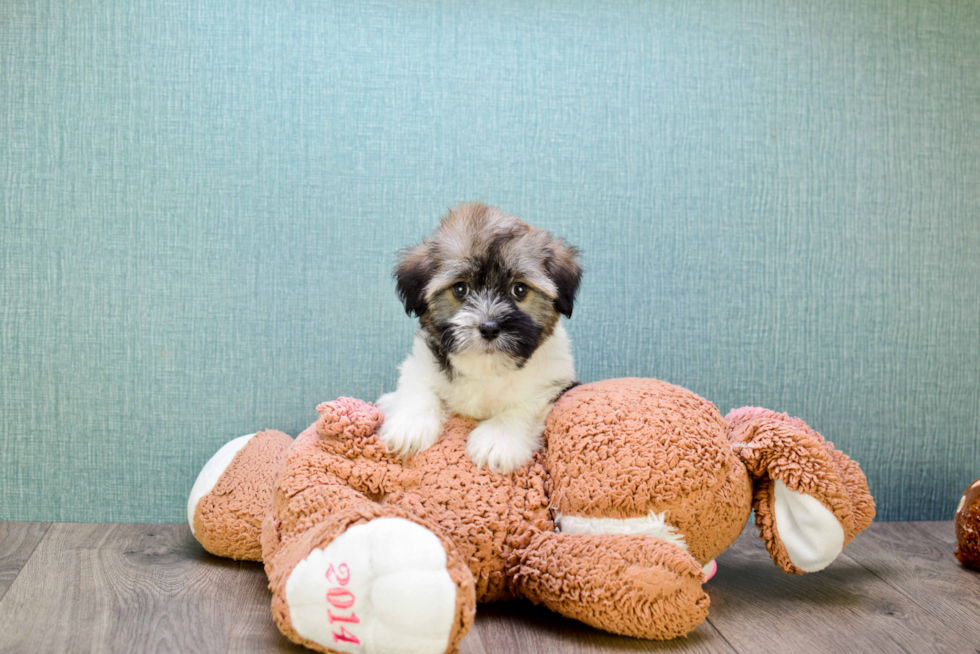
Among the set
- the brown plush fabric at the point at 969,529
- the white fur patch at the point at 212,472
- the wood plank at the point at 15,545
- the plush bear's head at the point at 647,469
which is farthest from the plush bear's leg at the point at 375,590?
the brown plush fabric at the point at 969,529

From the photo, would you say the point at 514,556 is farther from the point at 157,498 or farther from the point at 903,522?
the point at 903,522

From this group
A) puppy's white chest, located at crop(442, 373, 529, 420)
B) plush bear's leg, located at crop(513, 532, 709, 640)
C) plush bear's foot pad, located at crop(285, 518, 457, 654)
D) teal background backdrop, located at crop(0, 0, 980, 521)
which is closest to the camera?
plush bear's foot pad, located at crop(285, 518, 457, 654)

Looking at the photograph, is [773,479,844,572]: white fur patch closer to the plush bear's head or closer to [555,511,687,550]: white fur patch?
the plush bear's head

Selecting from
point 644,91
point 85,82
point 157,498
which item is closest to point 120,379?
point 157,498

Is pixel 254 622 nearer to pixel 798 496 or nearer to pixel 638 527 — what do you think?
pixel 638 527

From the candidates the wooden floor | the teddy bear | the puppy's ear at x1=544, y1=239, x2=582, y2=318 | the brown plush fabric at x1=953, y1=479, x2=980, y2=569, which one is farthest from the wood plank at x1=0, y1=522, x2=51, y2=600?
the brown plush fabric at x1=953, y1=479, x2=980, y2=569

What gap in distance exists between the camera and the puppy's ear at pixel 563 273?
183 centimetres

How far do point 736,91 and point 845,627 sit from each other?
1701 mm

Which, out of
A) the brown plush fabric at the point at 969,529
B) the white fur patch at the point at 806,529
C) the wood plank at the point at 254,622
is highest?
the white fur patch at the point at 806,529

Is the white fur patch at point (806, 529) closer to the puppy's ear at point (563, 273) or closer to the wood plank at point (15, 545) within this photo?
the puppy's ear at point (563, 273)

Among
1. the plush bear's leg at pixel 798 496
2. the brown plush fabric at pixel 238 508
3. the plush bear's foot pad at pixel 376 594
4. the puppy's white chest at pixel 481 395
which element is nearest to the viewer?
the plush bear's foot pad at pixel 376 594

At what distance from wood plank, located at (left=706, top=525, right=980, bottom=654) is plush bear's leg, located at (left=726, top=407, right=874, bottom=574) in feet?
0.40

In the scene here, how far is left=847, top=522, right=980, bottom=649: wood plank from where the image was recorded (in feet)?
5.98

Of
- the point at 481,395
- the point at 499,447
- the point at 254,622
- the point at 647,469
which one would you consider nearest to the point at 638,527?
the point at 647,469
